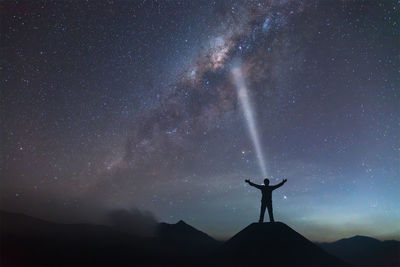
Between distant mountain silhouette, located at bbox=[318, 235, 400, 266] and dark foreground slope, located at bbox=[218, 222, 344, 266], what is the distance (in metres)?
8.09

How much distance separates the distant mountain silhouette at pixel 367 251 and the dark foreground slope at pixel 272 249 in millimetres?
8093

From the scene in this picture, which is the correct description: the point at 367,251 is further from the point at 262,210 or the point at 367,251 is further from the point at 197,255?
the point at 197,255

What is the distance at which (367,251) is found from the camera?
1114 inches

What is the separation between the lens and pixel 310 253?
15.5 metres

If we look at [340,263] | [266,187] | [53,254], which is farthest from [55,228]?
[340,263]

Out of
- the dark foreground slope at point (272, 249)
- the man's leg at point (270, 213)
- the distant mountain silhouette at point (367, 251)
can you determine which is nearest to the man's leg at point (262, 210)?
the man's leg at point (270, 213)

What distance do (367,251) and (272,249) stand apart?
736 inches

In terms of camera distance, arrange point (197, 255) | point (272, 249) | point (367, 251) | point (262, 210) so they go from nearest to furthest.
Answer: point (272, 249) < point (197, 255) < point (262, 210) < point (367, 251)

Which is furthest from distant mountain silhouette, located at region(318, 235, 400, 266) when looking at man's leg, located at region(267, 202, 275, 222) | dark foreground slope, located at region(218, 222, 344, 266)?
man's leg, located at region(267, 202, 275, 222)

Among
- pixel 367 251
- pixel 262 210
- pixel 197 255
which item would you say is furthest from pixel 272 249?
pixel 367 251

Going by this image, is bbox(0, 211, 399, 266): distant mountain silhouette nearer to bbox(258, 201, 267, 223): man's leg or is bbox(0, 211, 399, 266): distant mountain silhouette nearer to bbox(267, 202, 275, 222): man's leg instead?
bbox(267, 202, 275, 222): man's leg

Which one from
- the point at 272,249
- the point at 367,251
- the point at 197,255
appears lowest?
the point at 197,255

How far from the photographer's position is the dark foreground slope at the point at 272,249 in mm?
14555

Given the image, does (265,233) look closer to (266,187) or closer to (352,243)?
(266,187)
